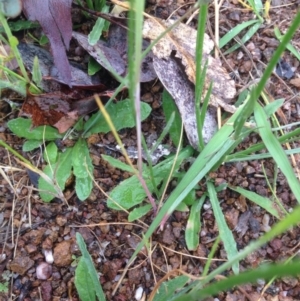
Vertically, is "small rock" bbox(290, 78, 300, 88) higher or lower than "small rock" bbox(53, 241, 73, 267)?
higher

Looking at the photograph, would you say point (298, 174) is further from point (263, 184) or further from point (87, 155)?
point (87, 155)

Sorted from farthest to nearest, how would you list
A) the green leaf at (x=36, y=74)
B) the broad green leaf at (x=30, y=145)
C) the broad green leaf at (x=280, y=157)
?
the broad green leaf at (x=30, y=145), the green leaf at (x=36, y=74), the broad green leaf at (x=280, y=157)

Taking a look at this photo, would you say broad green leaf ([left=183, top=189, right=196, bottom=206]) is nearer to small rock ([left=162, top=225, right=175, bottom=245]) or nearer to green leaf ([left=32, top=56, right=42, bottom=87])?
small rock ([left=162, top=225, right=175, bottom=245])

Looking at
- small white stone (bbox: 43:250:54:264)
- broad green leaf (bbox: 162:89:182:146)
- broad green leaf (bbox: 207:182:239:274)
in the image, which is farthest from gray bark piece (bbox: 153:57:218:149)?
small white stone (bbox: 43:250:54:264)

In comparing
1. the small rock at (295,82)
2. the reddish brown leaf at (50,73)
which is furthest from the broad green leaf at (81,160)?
the small rock at (295,82)

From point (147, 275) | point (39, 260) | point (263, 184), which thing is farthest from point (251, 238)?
point (39, 260)

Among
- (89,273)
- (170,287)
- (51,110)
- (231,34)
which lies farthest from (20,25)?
(170,287)

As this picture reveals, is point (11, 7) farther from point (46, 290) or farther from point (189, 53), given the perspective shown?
point (46, 290)

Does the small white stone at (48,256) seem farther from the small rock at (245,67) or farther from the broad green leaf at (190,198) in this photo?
the small rock at (245,67)
